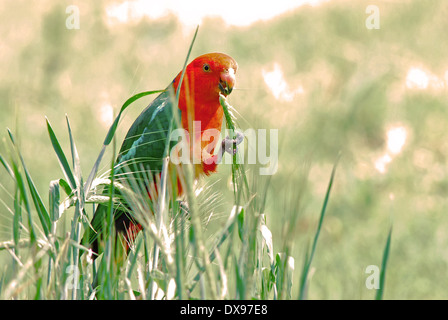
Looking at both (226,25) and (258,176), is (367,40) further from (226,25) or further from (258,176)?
(258,176)

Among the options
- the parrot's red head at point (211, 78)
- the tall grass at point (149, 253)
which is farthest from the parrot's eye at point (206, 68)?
the tall grass at point (149, 253)

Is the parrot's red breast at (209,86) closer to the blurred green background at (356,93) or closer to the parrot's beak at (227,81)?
the parrot's beak at (227,81)

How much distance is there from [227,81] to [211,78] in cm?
7

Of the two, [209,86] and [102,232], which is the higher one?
[209,86]

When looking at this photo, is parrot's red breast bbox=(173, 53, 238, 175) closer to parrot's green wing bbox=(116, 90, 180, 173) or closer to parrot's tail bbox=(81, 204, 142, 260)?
parrot's green wing bbox=(116, 90, 180, 173)

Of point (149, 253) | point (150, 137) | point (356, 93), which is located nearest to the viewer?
point (149, 253)

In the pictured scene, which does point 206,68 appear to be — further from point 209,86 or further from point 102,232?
point 102,232

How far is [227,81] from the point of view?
1.75m

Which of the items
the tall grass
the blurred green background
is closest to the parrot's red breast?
the tall grass

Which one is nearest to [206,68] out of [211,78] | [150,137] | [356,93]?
[211,78]

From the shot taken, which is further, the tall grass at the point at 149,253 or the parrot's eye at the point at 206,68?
the parrot's eye at the point at 206,68

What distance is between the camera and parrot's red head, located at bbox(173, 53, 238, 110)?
1.77 meters

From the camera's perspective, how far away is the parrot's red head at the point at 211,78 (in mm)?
1770
